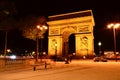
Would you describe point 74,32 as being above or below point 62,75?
above

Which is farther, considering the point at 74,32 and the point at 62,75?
the point at 74,32

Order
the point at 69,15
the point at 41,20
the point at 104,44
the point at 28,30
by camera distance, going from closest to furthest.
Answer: the point at 28,30 → the point at 41,20 → the point at 69,15 → the point at 104,44

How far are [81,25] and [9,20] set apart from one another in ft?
95.9

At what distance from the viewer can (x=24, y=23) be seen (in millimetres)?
36062

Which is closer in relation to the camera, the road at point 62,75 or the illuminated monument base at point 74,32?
the road at point 62,75

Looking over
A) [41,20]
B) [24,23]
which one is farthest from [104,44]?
[24,23]

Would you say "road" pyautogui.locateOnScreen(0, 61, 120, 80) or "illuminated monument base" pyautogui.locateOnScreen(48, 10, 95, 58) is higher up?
"illuminated monument base" pyautogui.locateOnScreen(48, 10, 95, 58)

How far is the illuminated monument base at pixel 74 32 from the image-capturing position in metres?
45.8

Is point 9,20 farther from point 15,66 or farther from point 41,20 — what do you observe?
point 41,20

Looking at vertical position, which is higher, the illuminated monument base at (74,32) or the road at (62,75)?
the illuminated monument base at (74,32)

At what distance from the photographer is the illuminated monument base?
45.8 metres

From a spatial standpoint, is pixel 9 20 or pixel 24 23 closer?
pixel 9 20

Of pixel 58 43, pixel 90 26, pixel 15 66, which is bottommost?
pixel 15 66

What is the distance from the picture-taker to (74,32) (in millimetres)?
48312
